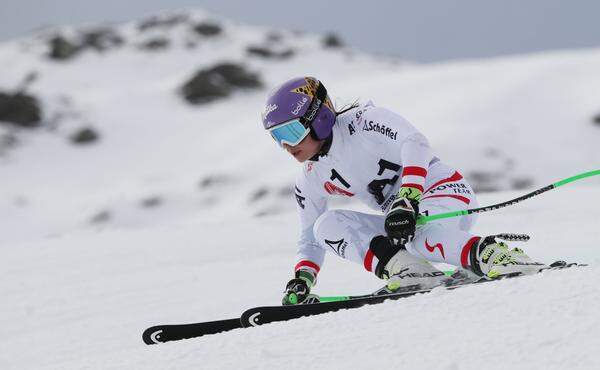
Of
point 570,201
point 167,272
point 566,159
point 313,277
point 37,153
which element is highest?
point 37,153

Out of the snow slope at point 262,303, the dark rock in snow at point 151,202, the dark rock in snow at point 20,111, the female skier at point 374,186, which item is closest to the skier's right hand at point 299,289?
the female skier at point 374,186

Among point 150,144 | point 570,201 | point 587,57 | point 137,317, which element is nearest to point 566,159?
point 587,57

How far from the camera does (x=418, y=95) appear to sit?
81.9ft

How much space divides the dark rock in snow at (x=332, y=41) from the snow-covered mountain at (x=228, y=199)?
0.12m

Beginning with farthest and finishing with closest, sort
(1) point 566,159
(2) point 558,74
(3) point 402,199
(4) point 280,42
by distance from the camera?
1. (4) point 280,42
2. (2) point 558,74
3. (1) point 566,159
4. (3) point 402,199

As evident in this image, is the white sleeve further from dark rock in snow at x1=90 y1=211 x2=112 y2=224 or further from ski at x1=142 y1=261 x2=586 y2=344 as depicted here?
dark rock in snow at x1=90 y1=211 x2=112 y2=224

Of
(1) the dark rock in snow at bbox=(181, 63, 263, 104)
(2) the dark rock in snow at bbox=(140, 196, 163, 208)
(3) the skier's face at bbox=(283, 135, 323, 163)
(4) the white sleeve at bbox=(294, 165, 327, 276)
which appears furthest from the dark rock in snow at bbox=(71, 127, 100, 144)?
(3) the skier's face at bbox=(283, 135, 323, 163)

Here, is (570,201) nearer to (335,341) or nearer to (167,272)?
(167,272)

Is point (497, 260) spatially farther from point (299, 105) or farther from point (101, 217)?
point (101, 217)

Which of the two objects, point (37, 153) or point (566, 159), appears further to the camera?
point (37, 153)

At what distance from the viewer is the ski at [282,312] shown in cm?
357

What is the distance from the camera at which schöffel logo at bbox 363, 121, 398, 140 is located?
402 cm

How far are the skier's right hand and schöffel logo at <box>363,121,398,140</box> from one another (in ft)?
3.24

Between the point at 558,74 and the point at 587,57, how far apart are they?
199 centimetres
